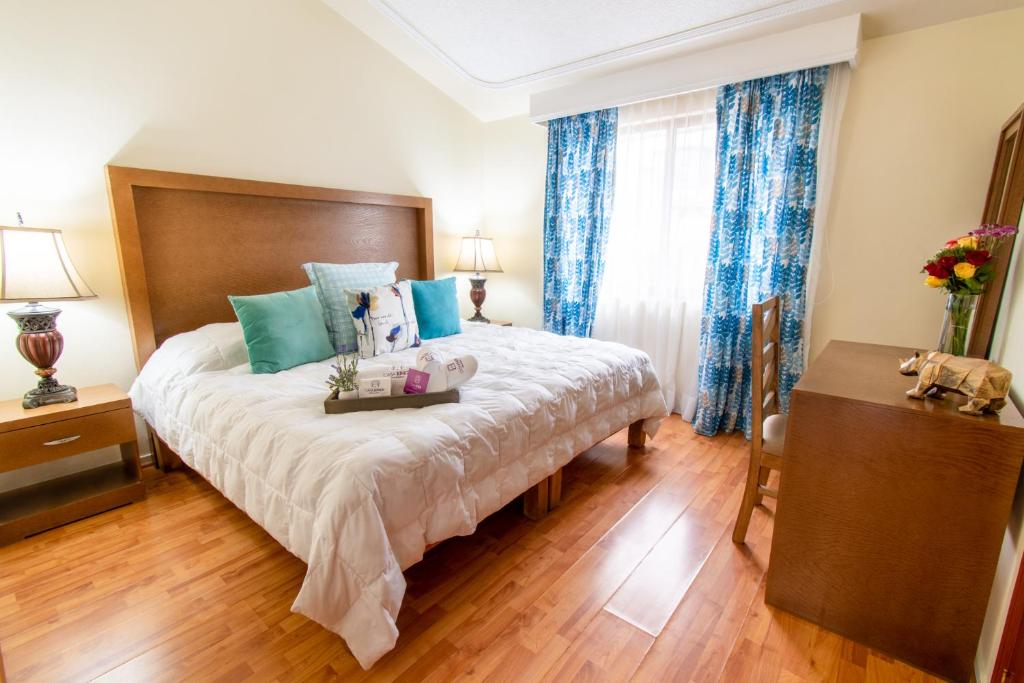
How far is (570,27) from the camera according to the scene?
269 centimetres

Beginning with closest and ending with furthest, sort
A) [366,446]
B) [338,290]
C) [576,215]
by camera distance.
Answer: [366,446]
[338,290]
[576,215]

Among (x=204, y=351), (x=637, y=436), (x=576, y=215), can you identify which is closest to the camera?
(x=204, y=351)

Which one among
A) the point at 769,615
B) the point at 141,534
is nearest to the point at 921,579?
the point at 769,615

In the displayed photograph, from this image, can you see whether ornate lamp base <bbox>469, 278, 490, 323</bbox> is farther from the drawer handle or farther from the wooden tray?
the drawer handle

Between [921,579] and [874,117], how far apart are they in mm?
2356

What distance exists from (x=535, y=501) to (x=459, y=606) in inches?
23.3

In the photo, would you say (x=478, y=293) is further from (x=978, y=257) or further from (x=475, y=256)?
(x=978, y=257)

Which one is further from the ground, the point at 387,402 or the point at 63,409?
the point at 387,402

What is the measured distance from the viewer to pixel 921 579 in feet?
4.28

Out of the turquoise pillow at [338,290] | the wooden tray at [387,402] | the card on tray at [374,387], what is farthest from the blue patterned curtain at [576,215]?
the card on tray at [374,387]

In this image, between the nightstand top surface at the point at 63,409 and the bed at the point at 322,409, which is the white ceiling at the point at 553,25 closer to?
the bed at the point at 322,409

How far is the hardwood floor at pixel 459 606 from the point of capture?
51.7 inches

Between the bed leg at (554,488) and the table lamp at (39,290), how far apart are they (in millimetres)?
2180

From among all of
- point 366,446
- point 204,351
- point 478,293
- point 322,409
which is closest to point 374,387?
point 322,409
